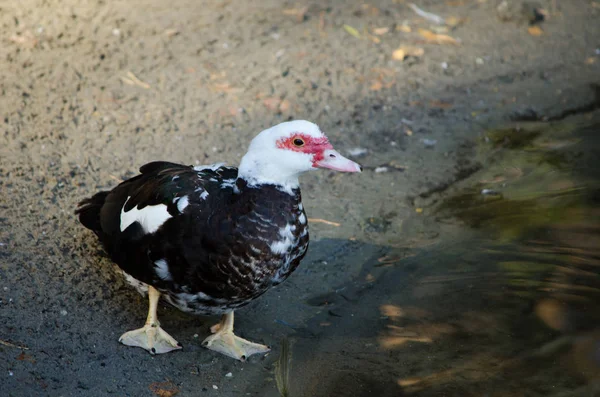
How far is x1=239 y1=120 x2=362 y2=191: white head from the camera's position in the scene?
354 centimetres

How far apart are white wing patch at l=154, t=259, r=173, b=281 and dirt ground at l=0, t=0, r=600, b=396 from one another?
496 millimetres

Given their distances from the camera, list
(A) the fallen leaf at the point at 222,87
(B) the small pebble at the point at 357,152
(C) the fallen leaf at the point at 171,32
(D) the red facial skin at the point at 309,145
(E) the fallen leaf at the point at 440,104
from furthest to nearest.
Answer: (C) the fallen leaf at the point at 171,32
(E) the fallen leaf at the point at 440,104
(A) the fallen leaf at the point at 222,87
(B) the small pebble at the point at 357,152
(D) the red facial skin at the point at 309,145

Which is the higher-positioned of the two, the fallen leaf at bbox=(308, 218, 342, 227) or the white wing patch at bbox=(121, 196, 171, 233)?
the white wing patch at bbox=(121, 196, 171, 233)

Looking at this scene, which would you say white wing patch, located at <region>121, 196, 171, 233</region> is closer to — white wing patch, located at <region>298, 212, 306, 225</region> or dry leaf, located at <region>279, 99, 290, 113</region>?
white wing patch, located at <region>298, 212, 306, 225</region>

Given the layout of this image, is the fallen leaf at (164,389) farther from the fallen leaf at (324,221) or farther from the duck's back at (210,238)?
the fallen leaf at (324,221)

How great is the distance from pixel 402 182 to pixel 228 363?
2.30 meters

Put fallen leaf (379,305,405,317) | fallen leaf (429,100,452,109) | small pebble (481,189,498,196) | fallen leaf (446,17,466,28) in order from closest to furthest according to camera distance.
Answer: fallen leaf (379,305,405,317), small pebble (481,189,498,196), fallen leaf (429,100,452,109), fallen leaf (446,17,466,28)

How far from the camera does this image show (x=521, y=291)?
169 inches

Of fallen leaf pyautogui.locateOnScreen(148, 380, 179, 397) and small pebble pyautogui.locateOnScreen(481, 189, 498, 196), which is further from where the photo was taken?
small pebble pyautogui.locateOnScreen(481, 189, 498, 196)

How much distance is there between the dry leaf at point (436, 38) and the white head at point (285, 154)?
13.4 ft

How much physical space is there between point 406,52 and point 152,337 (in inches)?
166

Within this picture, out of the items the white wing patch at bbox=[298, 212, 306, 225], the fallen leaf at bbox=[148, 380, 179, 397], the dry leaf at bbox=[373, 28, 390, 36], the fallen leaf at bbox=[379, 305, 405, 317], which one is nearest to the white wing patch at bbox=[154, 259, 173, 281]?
the fallen leaf at bbox=[148, 380, 179, 397]

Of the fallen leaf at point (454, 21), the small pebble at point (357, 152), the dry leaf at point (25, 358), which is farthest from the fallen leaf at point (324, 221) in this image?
the fallen leaf at point (454, 21)

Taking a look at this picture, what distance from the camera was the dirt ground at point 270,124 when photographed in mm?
3842
